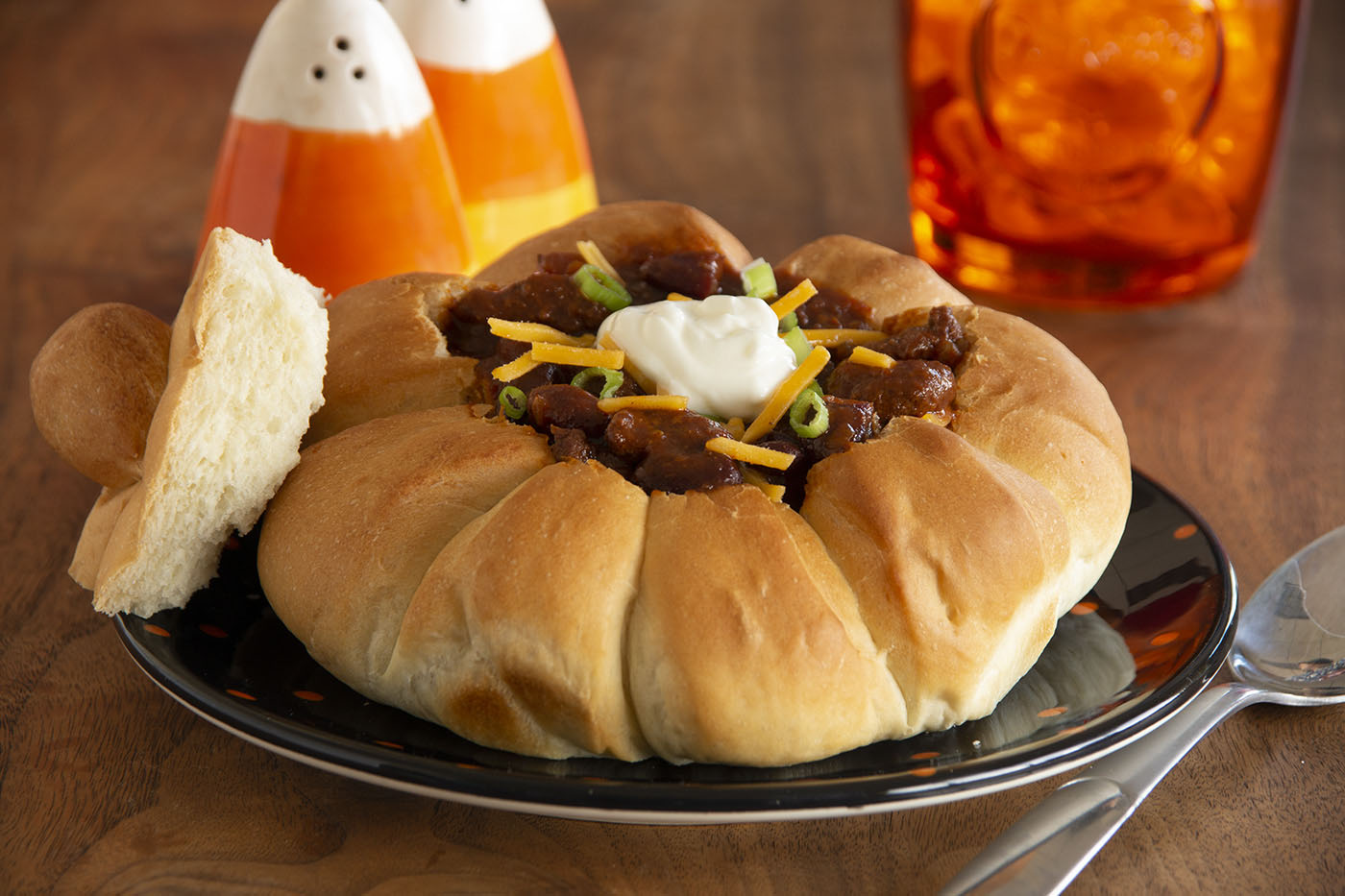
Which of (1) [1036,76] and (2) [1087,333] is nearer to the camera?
(1) [1036,76]

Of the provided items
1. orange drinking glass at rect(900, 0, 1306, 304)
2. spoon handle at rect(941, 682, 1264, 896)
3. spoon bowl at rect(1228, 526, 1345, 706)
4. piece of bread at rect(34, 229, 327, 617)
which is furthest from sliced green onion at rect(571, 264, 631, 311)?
orange drinking glass at rect(900, 0, 1306, 304)

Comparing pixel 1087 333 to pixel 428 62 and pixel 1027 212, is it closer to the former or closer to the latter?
pixel 1027 212

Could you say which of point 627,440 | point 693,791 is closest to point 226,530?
point 627,440

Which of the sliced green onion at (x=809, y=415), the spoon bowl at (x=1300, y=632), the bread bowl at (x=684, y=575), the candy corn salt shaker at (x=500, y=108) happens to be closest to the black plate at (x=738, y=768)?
the bread bowl at (x=684, y=575)

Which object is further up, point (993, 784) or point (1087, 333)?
point (993, 784)

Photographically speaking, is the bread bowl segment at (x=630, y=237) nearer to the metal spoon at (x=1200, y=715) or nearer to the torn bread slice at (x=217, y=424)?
the torn bread slice at (x=217, y=424)

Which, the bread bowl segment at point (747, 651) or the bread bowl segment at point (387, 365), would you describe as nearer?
the bread bowl segment at point (747, 651)

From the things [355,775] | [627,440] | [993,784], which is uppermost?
[627,440]

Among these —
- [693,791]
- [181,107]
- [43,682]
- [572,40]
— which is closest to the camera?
[693,791]

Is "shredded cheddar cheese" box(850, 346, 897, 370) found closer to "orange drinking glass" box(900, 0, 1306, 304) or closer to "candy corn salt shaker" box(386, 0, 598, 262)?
"candy corn salt shaker" box(386, 0, 598, 262)
